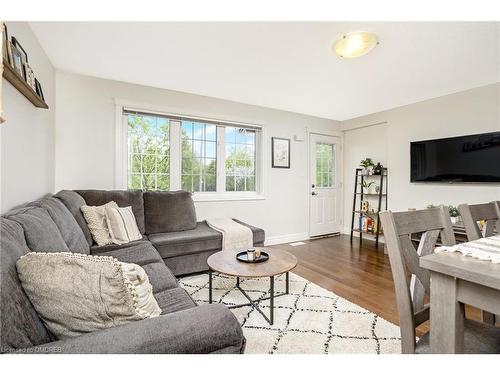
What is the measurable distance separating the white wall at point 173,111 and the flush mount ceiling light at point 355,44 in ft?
6.35

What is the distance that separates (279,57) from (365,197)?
3.20m

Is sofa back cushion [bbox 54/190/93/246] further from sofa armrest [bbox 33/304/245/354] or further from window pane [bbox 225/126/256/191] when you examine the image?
window pane [bbox 225/126/256/191]

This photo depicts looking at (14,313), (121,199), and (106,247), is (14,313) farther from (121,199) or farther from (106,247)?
(121,199)

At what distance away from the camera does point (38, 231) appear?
1.15m

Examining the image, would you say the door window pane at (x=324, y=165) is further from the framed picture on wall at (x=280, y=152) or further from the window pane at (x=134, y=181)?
the window pane at (x=134, y=181)

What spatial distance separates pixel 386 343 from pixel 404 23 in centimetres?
223

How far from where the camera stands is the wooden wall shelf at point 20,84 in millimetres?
1374

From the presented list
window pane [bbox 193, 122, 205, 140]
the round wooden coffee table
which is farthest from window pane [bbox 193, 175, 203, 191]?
the round wooden coffee table

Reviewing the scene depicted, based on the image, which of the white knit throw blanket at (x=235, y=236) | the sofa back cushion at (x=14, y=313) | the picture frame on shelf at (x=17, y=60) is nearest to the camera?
the sofa back cushion at (x=14, y=313)

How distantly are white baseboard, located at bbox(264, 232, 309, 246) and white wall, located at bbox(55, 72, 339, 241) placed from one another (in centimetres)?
2

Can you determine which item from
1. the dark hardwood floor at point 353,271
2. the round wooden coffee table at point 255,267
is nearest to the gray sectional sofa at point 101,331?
the round wooden coffee table at point 255,267

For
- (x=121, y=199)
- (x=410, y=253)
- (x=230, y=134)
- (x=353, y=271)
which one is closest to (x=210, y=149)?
(x=230, y=134)

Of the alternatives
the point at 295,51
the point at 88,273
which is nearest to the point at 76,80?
the point at 295,51
